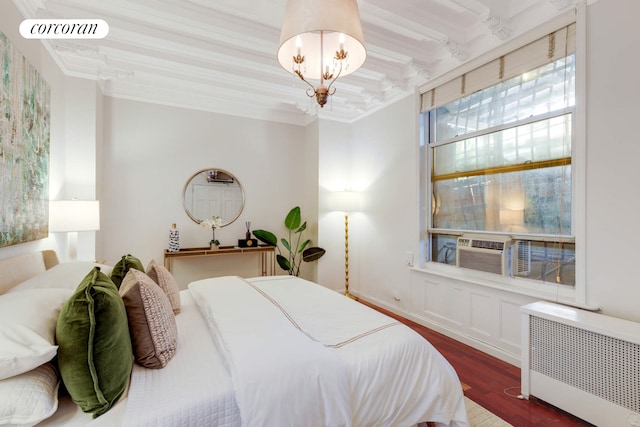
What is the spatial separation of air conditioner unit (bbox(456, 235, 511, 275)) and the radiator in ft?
1.69

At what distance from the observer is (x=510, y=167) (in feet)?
8.32

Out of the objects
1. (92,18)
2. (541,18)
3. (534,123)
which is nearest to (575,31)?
(541,18)

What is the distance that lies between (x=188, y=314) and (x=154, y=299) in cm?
63

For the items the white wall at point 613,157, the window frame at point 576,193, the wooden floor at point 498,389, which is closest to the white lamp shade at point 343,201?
the window frame at point 576,193

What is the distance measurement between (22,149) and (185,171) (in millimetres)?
2027

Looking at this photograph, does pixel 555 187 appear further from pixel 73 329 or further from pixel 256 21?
pixel 73 329

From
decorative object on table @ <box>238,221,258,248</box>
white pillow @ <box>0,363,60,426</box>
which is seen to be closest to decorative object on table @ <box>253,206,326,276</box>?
decorative object on table @ <box>238,221,258,248</box>

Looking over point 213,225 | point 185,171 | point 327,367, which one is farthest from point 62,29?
point 327,367

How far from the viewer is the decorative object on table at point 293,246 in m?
4.14

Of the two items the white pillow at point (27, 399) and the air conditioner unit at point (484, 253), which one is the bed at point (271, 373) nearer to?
the white pillow at point (27, 399)

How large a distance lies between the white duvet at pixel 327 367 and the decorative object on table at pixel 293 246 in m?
2.21

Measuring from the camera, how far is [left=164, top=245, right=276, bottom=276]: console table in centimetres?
360

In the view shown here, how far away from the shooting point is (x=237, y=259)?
13.8 feet

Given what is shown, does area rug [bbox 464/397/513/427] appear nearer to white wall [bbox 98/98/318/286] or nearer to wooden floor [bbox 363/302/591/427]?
wooden floor [bbox 363/302/591/427]
